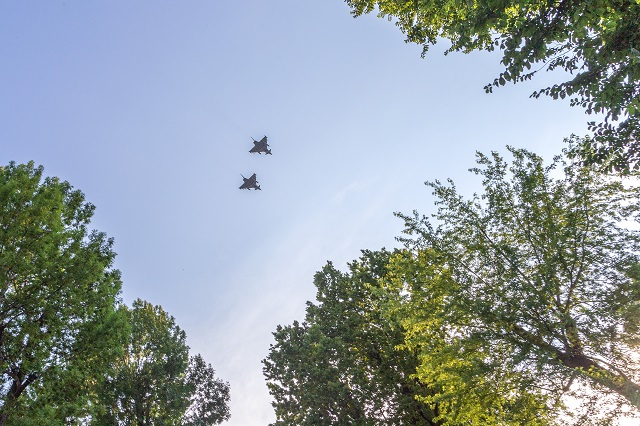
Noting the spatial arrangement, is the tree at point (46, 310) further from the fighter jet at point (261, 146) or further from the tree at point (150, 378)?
the fighter jet at point (261, 146)

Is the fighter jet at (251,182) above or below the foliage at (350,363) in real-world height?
above

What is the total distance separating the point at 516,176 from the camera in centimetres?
1504

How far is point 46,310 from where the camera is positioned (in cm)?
1155

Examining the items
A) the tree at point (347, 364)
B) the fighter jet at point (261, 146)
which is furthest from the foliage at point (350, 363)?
the fighter jet at point (261, 146)

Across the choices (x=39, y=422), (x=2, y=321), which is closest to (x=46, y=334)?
(x=2, y=321)

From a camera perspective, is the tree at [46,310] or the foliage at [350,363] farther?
the foliage at [350,363]

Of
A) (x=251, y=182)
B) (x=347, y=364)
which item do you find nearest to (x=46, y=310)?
(x=347, y=364)

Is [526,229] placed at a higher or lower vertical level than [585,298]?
higher

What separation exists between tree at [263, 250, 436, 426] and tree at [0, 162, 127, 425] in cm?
1010

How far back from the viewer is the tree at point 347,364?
18094 millimetres

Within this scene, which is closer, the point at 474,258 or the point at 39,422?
the point at 39,422

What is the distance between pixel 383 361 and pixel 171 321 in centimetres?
1656

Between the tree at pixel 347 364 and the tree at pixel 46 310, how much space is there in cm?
1010

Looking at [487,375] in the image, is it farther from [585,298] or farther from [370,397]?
[370,397]
